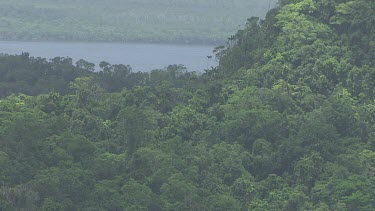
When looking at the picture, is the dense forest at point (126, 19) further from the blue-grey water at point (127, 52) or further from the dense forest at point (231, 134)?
the dense forest at point (231, 134)

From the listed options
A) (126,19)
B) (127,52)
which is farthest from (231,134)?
(126,19)

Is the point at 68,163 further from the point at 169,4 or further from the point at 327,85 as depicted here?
the point at 169,4

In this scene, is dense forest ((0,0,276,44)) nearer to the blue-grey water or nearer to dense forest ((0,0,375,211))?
the blue-grey water

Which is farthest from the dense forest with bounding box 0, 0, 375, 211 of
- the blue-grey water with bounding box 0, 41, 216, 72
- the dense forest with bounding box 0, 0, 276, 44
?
the dense forest with bounding box 0, 0, 276, 44

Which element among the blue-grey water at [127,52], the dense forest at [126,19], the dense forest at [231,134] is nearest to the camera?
the dense forest at [231,134]

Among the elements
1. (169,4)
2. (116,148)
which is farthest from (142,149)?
(169,4)

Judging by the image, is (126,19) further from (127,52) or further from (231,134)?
(231,134)

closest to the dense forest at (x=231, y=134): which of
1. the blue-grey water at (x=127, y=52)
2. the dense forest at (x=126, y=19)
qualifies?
the blue-grey water at (x=127, y=52)
